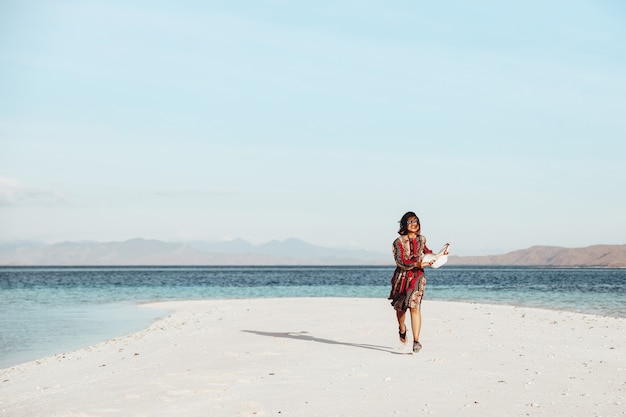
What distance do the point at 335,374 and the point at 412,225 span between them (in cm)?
331

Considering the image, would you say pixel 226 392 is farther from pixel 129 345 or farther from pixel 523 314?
pixel 523 314

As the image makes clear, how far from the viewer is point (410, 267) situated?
14.0 m

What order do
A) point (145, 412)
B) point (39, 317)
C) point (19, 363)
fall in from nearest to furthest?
point (145, 412) → point (19, 363) → point (39, 317)

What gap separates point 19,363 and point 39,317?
12814 mm

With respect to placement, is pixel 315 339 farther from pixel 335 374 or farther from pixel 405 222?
pixel 335 374

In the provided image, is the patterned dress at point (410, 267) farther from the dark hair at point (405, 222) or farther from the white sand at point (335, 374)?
the white sand at point (335, 374)

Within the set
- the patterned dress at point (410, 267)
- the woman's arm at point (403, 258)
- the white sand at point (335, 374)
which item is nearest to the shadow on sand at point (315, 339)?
the white sand at point (335, 374)

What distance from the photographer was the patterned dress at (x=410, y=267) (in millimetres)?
13992

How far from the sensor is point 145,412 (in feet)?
32.5

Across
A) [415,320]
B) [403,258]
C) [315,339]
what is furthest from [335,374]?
[315,339]

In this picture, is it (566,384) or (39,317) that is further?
(39,317)

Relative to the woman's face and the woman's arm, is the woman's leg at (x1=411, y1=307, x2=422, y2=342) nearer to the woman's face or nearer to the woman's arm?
the woman's arm

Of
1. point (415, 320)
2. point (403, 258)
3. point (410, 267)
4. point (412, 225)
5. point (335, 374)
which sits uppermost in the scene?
point (412, 225)

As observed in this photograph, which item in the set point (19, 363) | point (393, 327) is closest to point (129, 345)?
point (19, 363)
